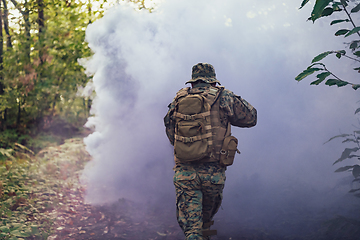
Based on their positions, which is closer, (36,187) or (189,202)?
(189,202)

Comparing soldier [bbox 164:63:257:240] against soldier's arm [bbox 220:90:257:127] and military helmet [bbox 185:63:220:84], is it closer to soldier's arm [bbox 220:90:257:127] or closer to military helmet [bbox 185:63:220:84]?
soldier's arm [bbox 220:90:257:127]

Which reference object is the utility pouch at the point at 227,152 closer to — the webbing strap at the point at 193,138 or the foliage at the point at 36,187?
the webbing strap at the point at 193,138

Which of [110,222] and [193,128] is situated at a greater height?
[193,128]

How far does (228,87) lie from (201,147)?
3.44 metres

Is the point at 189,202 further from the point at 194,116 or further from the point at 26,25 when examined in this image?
the point at 26,25

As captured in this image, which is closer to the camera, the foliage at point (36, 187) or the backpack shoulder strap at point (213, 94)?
the backpack shoulder strap at point (213, 94)

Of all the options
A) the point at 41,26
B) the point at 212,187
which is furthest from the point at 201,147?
the point at 41,26

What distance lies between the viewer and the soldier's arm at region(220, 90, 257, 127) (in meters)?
3.51

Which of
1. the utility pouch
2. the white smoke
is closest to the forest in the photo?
the white smoke

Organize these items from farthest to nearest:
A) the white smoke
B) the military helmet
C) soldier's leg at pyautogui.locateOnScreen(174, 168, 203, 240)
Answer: the white smoke → the military helmet → soldier's leg at pyautogui.locateOnScreen(174, 168, 203, 240)

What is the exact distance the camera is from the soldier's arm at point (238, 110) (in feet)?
11.5

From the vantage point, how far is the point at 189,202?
3.40 meters

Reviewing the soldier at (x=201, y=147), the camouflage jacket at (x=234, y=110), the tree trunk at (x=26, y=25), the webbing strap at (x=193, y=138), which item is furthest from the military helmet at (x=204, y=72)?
the tree trunk at (x=26, y=25)

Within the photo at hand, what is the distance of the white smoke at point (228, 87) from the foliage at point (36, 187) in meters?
0.87
